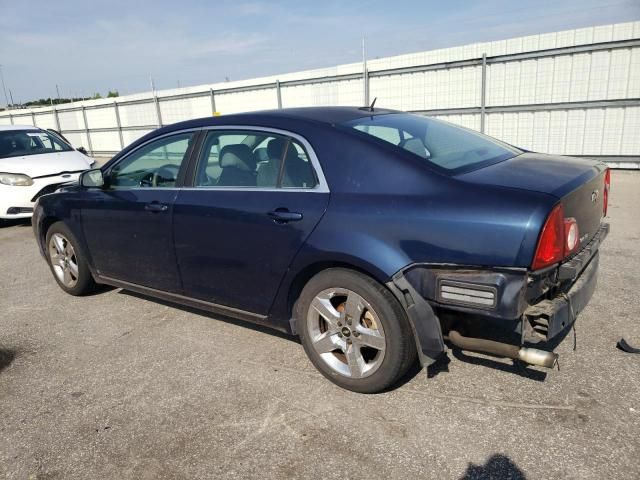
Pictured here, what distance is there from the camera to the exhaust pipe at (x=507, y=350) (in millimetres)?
2482

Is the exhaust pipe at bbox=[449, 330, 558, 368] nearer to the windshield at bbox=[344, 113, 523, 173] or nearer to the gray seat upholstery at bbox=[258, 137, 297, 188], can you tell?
the windshield at bbox=[344, 113, 523, 173]

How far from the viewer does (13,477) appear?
2361 mm

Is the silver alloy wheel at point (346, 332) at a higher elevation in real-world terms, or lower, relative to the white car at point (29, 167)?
lower

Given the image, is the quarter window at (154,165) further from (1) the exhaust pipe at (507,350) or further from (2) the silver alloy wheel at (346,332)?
(1) the exhaust pipe at (507,350)

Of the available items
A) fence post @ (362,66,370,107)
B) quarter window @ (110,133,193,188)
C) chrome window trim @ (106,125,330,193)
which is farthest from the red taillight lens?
fence post @ (362,66,370,107)

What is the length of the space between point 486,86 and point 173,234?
9.55m

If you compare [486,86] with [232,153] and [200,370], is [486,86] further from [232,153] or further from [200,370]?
[200,370]

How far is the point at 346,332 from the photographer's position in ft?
9.39

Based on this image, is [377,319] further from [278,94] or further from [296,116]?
[278,94]

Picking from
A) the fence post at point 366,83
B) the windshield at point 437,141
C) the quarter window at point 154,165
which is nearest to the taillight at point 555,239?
the windshield at point 437,141

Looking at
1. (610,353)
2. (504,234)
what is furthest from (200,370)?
(610,353)

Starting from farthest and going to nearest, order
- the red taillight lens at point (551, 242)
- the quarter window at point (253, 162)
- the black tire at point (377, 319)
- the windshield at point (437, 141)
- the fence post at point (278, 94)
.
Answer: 1. the fence post at point (278, 94)
2. the quarter window at point (253, 162)
3. the windshield at point (437, 141)
4. the black tire at point (377, 319)
5. the red taillight lens at point (551, 242)

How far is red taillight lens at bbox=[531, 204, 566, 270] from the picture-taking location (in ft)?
7.57

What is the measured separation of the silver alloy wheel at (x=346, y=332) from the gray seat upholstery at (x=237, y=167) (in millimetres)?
933
